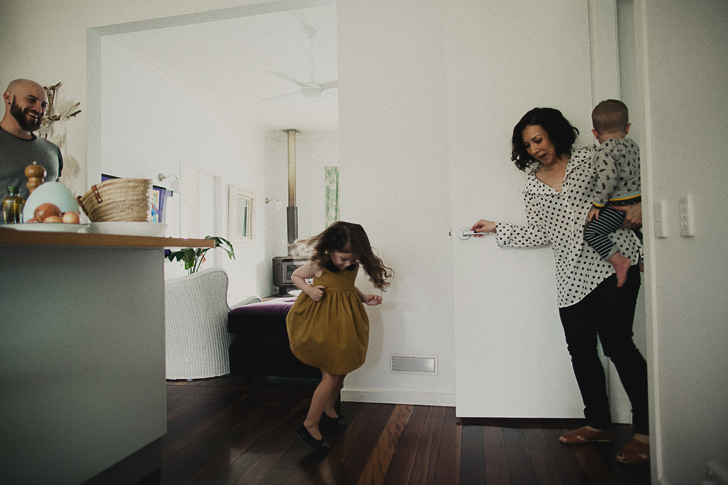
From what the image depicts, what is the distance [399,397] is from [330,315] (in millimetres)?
770

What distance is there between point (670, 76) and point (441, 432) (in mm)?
1580

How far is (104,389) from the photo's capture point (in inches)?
56.7

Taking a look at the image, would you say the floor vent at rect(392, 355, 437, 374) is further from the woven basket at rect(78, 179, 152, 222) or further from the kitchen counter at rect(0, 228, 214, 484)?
the woven basket at rect(78, 179, 152, 222)

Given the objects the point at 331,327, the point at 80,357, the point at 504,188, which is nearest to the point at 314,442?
the point at 331,327

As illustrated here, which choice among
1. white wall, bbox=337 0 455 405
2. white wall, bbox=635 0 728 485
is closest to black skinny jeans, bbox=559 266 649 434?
white wall, bbox=635 0 728 485

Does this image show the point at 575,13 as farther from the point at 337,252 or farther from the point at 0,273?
the point at 0,273

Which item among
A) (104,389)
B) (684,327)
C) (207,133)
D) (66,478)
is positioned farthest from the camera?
(207,133)

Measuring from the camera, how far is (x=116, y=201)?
136 centimetres

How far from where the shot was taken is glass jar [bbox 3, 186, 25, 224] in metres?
1.21

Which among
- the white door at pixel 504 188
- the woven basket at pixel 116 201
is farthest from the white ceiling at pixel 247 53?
the woven basket at pixel 116 201

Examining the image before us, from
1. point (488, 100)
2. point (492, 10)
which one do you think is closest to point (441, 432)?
point (488, 100)

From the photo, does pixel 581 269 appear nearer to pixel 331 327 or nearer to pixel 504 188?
pixel 504 188

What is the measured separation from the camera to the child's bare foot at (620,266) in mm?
1655

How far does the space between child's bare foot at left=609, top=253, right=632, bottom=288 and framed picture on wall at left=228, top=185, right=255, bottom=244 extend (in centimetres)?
488
